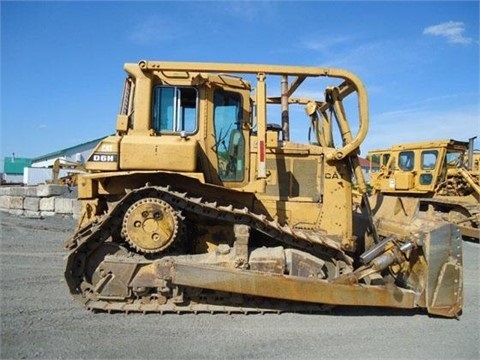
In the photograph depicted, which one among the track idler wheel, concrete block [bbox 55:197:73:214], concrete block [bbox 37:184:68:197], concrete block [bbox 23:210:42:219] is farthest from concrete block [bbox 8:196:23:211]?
the track idler wheel

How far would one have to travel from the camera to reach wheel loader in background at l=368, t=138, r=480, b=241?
42.0 feet

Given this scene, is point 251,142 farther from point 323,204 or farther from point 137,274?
point 137,274

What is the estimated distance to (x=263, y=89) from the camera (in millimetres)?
5352

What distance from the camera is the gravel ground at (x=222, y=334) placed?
4.06 m

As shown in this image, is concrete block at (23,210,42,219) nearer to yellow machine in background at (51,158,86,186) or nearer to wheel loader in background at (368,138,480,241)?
yellow machine in background at (51,158,86,186)

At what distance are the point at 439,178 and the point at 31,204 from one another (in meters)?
13.4

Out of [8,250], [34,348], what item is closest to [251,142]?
[34,348]

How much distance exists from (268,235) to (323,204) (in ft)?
3.33

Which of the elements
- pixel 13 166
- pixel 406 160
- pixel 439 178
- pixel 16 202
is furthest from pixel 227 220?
pixel 13 166

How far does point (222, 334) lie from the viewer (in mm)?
4480

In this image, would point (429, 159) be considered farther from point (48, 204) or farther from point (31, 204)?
point (31, 204)

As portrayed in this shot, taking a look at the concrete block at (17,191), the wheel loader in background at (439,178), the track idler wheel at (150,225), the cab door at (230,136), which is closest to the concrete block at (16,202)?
the concrete block at (17,191)

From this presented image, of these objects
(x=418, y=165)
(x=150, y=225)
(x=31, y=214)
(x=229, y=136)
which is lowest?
(x=31, y=214)

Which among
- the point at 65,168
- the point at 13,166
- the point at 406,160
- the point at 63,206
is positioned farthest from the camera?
the point at 13,166
